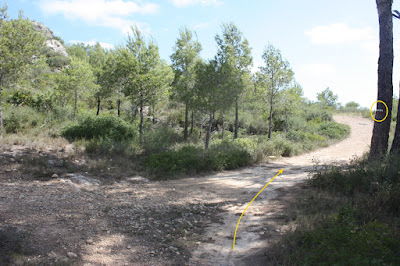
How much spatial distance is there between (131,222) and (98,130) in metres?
12.1

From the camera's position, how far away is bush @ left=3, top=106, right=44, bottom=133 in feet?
56.1

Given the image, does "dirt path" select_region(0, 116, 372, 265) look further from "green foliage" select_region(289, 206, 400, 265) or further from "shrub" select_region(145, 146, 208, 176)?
"shrub" select_region(145, 146, 208, 176)

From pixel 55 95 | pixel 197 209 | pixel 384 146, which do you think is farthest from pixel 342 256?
pixel 55 95

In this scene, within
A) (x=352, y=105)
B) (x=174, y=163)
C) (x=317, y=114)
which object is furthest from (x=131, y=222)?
(x=352, y=105)

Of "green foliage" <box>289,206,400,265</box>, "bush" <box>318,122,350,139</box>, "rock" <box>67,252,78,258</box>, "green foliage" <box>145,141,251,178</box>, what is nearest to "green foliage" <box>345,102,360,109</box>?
"bush" <box>318,122,350,139</box>

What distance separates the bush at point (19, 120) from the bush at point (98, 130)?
3.57 metres

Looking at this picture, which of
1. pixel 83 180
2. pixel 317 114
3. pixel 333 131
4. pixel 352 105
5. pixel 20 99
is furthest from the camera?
pixel 352 105

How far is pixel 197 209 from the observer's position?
638cm

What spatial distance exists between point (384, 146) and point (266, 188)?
408 cm

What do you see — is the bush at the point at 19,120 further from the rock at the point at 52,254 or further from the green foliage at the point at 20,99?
the rock at the point at 52,254

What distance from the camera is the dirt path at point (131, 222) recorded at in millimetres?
4008

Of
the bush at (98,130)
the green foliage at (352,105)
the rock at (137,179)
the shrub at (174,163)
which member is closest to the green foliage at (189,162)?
the shrub at (174,163)

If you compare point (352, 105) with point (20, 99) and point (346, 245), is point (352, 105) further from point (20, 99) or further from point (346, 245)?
point (346, 245)

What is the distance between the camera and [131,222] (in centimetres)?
529
